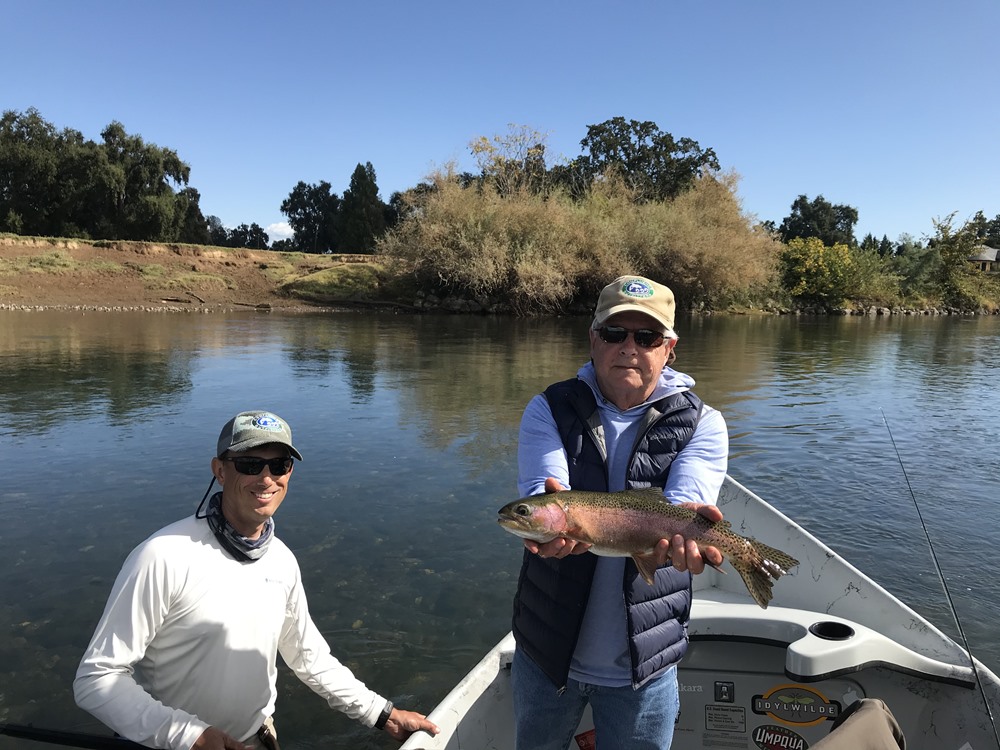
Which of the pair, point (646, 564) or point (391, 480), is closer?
point (646, 564)

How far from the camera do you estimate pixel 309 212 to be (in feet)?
336

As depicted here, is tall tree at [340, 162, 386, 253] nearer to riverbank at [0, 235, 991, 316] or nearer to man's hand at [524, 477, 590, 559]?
riverbank at [0, 235, 991, 316]

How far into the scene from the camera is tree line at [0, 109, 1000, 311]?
4409 cm

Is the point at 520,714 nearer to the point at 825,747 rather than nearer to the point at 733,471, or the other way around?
the point at 825,747

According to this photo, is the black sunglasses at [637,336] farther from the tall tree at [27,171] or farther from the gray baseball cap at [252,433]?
the tall tree at [27,171]

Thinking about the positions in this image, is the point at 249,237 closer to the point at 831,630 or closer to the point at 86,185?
the point at 86,185

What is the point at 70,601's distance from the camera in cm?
626

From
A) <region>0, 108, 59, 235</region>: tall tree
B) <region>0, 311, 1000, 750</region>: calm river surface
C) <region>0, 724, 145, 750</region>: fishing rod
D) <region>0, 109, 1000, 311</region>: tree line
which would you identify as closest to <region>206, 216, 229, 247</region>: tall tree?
<region>0, 109, 1000, 311</region>: tree line

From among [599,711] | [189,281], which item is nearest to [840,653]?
[599,711]

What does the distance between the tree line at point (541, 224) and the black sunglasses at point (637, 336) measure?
1566 inches

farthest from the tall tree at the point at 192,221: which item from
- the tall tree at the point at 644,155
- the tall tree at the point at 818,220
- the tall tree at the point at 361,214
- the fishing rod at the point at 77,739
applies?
the tall tree at the point at 818,220

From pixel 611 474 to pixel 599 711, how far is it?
0.92 m

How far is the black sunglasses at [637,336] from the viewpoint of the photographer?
2598mm

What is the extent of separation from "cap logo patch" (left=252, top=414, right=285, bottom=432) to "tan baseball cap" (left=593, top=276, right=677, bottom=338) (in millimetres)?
1448
